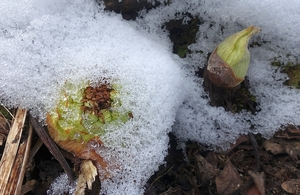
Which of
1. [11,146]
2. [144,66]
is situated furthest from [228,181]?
[11,146]

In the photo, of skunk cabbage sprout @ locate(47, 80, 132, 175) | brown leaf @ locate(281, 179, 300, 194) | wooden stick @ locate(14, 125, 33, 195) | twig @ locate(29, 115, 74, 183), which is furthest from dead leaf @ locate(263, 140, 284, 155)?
wooden stick @ locate(14, 125, 33, 195)

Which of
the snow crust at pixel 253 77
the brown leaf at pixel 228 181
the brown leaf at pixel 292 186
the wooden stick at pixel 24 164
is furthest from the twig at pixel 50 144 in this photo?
the brown leaf at pixel 292 186

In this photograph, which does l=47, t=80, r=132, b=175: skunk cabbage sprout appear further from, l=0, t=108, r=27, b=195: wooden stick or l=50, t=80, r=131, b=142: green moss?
l=0, t=108, r=27, b=195: wooden stick

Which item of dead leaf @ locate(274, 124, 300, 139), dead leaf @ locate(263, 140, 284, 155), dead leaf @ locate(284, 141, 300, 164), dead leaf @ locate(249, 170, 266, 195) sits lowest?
dead leaf @ locate(249, 170, 266, 195)

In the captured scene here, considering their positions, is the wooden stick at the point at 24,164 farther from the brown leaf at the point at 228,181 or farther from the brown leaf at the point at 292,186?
the brown leaf at the point at 292,186

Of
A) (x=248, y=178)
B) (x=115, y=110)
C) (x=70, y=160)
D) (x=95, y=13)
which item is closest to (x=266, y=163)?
(x=248, y=178)

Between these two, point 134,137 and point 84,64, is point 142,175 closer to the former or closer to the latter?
point 134,137
